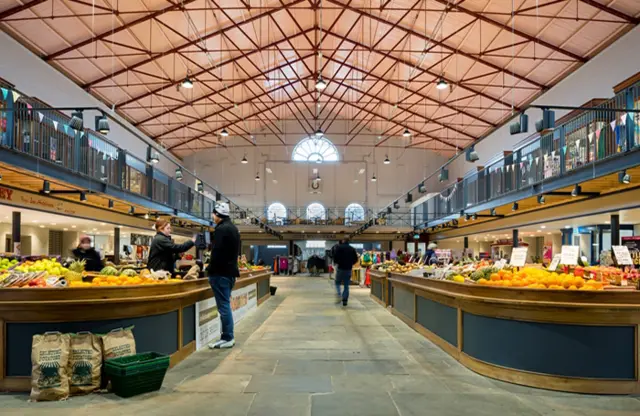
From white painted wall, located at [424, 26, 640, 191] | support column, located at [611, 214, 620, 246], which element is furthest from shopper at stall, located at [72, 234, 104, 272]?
white painted wall, located at [424, 26, 640, 191]

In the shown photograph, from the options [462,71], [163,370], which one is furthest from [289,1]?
[163,370]

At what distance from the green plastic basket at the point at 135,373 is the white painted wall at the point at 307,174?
105ft

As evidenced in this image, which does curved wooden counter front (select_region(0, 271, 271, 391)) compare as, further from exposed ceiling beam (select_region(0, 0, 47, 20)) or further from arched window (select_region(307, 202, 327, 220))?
arched window (select_region(307, 202, 327, 220))

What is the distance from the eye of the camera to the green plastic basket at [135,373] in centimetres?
400

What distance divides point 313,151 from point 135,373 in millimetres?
32436

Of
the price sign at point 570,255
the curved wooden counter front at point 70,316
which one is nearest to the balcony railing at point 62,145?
the curved wooden counter front at point 70,316

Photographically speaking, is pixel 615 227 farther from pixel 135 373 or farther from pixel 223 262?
pixel 135 373

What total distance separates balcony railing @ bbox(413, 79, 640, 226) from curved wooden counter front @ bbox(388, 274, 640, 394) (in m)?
4.26

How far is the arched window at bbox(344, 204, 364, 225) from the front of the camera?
35831 mm

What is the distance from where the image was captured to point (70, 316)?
4258 mm

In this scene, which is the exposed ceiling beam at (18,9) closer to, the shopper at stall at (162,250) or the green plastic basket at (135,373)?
the shopper at stall at (162,250)

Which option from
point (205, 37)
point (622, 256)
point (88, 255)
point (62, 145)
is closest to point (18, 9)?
point (62, 145)

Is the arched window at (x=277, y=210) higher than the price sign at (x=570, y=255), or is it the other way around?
the arched window at (x=277, y=210)

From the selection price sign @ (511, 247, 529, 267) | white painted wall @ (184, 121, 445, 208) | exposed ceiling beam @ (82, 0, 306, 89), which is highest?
exposed ceiling beam @ (82, 0, 306, 89)
